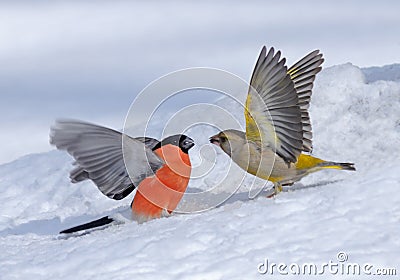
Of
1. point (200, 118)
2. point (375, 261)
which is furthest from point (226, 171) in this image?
point (375, 261)

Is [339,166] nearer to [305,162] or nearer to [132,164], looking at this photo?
[305,162]

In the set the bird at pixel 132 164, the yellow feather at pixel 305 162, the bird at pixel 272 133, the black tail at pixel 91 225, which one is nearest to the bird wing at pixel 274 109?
the bird at pixel 272 133

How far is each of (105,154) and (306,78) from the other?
4.58 ft

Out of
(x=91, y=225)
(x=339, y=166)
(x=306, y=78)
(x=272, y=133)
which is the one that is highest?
(x=306, y=78)

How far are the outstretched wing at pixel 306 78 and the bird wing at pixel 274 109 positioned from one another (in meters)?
0.42

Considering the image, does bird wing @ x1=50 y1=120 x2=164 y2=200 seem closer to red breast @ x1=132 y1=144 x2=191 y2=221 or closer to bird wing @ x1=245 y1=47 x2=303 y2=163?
red breast @ x1=132 y1=144 x2=191 y2=221

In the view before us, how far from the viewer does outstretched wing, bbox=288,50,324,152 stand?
530cm

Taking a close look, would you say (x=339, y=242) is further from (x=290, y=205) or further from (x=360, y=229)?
(x=290, y=205)

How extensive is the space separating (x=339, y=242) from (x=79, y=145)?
4.63ft

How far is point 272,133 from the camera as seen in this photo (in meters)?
4.89

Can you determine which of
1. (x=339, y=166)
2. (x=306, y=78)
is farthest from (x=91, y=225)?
(x=306, y=78)

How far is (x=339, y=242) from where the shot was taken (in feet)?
11.6

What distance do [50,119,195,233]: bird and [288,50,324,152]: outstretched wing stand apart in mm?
916

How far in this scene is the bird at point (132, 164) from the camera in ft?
14.3
